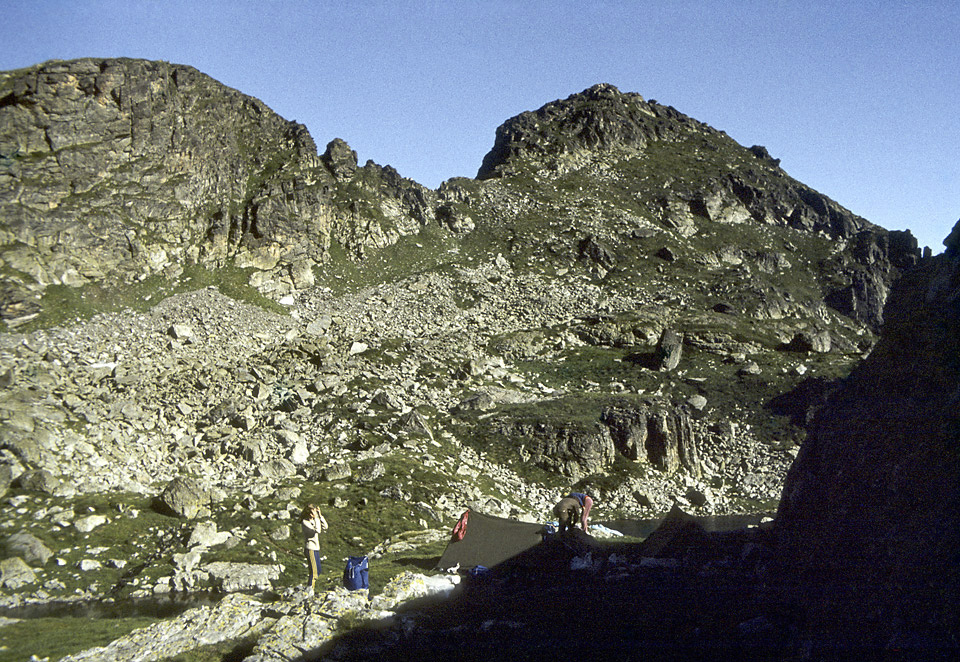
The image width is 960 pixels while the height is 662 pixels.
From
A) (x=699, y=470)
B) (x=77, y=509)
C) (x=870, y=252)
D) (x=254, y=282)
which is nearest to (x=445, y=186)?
(x=254, y=282)

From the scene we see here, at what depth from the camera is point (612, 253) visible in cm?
8425

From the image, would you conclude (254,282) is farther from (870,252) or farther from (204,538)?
(870,252)

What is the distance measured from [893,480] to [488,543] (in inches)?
457

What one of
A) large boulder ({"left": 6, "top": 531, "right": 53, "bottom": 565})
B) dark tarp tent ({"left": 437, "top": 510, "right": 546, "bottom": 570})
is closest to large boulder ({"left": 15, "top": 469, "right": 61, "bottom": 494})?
large boulder ({"left": 6, "top": 531, "right": 53, "bottom": 565})

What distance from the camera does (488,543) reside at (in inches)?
782

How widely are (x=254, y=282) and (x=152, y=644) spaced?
2103 inches

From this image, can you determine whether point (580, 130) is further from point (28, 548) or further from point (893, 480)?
point (893, 480)

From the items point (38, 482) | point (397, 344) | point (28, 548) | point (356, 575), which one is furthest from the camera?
point (397, 344)

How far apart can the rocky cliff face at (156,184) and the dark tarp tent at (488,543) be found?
149 ft

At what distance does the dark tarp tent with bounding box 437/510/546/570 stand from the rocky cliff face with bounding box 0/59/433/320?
45341 mm

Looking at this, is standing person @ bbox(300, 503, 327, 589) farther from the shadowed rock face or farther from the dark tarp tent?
the shadowed rock face

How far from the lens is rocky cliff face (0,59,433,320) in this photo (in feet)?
183

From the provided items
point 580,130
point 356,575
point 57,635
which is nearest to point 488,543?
point 356,575

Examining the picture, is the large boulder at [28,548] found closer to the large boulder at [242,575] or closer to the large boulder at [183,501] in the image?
the large boulder at [183,501]
